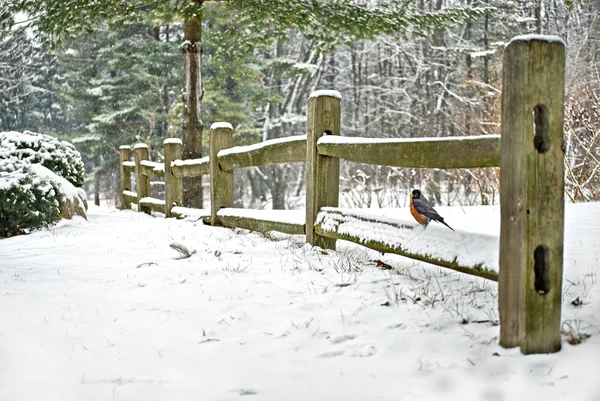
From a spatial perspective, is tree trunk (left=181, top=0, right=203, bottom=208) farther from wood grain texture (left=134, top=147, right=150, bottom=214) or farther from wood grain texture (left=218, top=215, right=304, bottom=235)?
wood grain texture (left=218, top=215, right=304, bottom=235)

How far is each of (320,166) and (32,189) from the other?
4.40 metres

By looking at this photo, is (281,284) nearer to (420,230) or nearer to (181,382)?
(420,230)

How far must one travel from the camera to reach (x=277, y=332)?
2.52 meters

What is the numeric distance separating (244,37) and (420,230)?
860 cm

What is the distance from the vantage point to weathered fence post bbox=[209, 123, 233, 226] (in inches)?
255

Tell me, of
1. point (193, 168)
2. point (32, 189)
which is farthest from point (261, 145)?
point (32, 189)

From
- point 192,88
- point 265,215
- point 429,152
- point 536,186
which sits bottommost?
point 265,215

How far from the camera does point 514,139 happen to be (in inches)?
80.7

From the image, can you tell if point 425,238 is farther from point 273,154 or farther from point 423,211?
point 273,154

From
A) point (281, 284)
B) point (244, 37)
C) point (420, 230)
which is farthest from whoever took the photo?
point (244, 37)

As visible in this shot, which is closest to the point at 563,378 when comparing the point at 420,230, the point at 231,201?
the point at 420,230

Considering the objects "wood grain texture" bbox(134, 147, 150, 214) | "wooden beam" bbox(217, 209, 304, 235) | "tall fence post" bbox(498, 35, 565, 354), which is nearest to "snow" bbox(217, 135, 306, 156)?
"wooden beam" bbox(217, 209, 304, 235)

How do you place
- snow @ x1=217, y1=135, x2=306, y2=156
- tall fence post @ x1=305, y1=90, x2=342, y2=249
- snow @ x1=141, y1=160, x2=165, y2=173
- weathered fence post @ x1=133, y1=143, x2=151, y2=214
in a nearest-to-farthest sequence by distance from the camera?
1. tall fence post @ x1=305, y1=90, x2=342, y2=249
2. snow @ x1=217, y1=135, x2=306, y2=156
3. snow @ x1=141, y1=160, x2=165, y2=173
4. weathered fence post @ x1=133, y1=143, x2=151, y2=214

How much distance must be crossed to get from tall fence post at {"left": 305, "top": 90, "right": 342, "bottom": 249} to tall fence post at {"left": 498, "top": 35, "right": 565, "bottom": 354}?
7.74 ft
